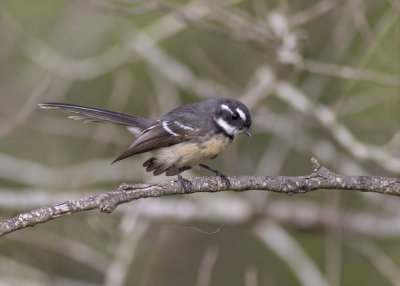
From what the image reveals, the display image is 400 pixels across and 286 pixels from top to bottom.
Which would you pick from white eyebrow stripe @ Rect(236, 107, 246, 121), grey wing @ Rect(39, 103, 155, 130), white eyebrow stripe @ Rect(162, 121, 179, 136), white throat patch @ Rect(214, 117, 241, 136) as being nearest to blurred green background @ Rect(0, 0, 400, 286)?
grey wing @ Rect(39, 103, 155, 130)

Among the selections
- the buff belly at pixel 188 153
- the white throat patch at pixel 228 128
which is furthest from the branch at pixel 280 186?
the white throat patch at pixel 228 128

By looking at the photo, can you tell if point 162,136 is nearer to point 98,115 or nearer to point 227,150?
point 98,115

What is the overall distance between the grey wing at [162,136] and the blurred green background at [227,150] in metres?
0.47

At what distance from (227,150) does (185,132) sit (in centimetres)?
132

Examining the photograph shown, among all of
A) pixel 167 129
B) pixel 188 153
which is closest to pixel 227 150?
pixel 167 129

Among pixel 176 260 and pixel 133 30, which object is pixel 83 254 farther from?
pixel 133 30

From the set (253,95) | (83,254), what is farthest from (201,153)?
(83,254)

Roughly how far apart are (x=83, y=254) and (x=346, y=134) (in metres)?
2.63

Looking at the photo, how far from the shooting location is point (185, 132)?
484 centimetres

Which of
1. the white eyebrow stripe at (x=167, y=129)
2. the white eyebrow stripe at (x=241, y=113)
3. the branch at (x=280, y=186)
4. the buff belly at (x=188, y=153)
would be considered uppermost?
the white eyebrow stripe at (x=241, y=113)

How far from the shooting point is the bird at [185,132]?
185 inches

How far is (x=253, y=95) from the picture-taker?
5.68 m

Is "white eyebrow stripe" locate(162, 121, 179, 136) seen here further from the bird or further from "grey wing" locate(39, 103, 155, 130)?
"grey wing" locate(39, 103, 155, 130)

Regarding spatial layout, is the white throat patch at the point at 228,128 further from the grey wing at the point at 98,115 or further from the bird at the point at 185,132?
the grey wing at the point at 98,115
